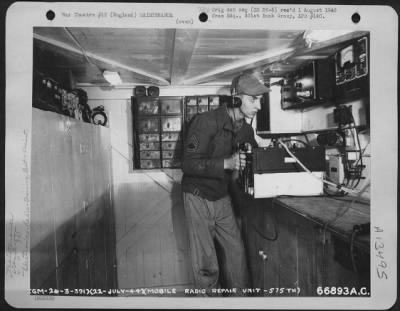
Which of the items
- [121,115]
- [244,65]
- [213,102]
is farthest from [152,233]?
[244,65]

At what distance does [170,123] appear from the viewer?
1.07 meters

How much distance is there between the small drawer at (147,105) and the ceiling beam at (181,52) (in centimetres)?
12

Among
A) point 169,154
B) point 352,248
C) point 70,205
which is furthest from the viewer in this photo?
point 169,154

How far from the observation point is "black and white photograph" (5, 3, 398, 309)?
0.71 metres

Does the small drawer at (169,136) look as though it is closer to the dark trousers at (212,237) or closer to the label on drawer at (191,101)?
the label on drawer at (191,101)

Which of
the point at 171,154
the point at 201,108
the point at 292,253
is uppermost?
the point at 201,108

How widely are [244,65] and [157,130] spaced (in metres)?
0.51

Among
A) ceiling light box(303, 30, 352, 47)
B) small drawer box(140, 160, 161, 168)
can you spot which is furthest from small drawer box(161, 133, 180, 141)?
ceiling light box(303, 30, 352, 47)

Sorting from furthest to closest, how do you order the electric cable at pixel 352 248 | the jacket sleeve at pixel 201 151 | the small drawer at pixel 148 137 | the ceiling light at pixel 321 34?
the small drawer at pixel 148 137
the jacket sleeve at pixel 201 151
the ceiling light at pixel 321 34
the electric cable at pixel 352 248

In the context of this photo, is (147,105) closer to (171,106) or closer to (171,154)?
(171,106)

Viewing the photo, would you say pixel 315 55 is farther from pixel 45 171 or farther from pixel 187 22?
pixel 45 171

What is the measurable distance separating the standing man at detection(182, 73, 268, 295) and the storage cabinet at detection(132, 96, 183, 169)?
Answer: 96mm

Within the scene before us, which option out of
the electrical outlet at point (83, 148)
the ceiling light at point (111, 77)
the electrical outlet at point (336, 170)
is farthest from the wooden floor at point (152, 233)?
the electrical outlet at point (336, 170)

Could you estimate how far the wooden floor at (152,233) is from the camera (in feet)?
2.76
